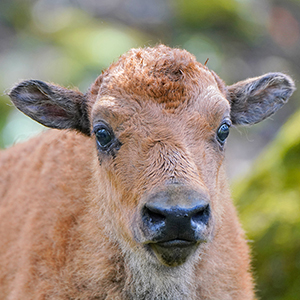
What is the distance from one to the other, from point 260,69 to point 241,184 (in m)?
13.0

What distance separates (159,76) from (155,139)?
0.96 m

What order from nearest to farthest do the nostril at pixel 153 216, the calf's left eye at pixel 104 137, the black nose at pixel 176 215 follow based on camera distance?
the black nose at pixel 176 215 → the nostril at pixel 153 216 → the calf's left eye at pixel 104 137

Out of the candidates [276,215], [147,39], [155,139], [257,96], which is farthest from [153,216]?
[147,39]

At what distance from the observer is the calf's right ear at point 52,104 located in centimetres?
669

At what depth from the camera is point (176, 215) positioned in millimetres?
4539

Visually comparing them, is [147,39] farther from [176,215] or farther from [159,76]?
[176,215]

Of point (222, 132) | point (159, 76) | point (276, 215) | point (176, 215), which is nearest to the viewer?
point (176, 215)

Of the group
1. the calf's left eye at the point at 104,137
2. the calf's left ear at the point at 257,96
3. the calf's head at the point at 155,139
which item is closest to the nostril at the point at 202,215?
the calf's head at the point at 155,139

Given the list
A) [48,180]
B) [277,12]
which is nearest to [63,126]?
[48,180]

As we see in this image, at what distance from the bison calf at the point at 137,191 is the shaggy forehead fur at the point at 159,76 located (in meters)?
0.02

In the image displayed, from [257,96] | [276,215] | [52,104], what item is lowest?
[276,215]

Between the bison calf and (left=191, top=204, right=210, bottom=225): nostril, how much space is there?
12 mm

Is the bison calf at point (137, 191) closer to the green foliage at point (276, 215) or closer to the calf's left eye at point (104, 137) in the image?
the calf's left eye at point (104, 137)

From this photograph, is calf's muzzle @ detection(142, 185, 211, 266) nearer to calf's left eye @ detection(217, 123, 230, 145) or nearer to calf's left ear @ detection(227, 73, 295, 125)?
calf's left eye @ detection(217, 123, 230, 145)
